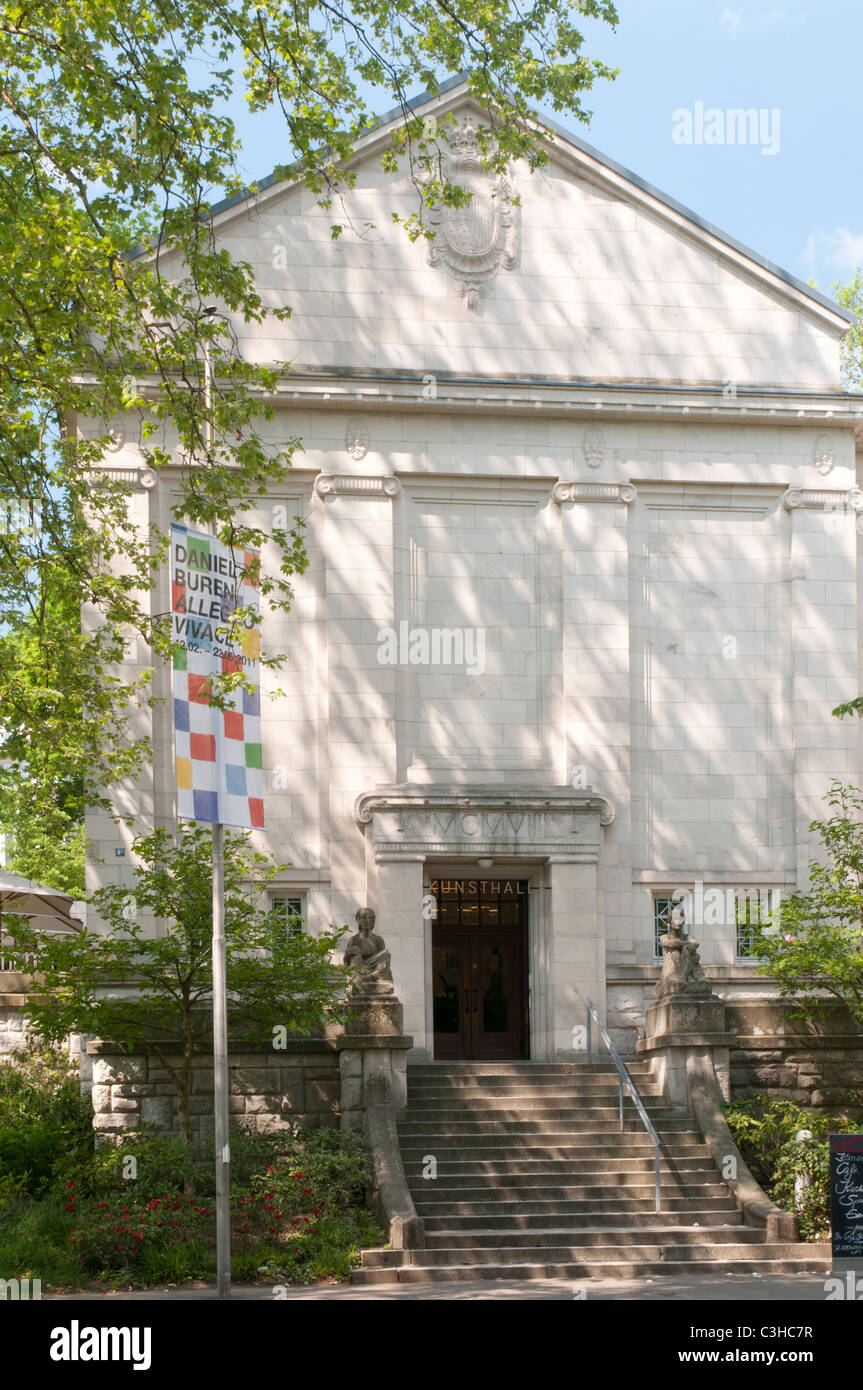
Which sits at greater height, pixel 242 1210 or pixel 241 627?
pixel 241 627

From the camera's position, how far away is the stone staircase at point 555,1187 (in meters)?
16.1

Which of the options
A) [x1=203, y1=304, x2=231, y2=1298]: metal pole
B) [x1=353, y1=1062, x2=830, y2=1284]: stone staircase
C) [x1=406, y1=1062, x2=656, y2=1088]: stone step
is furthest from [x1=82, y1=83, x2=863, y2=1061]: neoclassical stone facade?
[x1=203, y1=304, x2=231, y2=1298]: metal pole

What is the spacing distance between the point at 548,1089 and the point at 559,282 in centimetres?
1223

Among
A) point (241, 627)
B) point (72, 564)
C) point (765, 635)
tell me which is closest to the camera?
point (241, 627)

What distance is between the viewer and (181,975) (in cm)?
1883

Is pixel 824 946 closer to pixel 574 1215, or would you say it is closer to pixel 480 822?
pixel 574 1215

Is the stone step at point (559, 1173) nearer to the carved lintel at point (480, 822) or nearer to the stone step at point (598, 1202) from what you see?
the stone step at point (598, 1202)

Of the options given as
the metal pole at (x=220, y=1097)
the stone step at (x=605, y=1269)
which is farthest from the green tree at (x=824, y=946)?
the metal pole at (x=220, y=1097)

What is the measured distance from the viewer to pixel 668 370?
81.6 ft

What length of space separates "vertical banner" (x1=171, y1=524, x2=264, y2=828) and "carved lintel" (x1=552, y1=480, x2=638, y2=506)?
10.0 meters

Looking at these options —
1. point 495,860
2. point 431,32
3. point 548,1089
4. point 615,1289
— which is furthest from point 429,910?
point 431,32

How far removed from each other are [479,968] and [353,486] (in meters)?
7.51

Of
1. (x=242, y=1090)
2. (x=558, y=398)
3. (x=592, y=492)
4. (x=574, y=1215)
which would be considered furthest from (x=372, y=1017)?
(x=558, y=398)

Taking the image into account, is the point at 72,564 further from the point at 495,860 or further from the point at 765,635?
the point at 765,635
